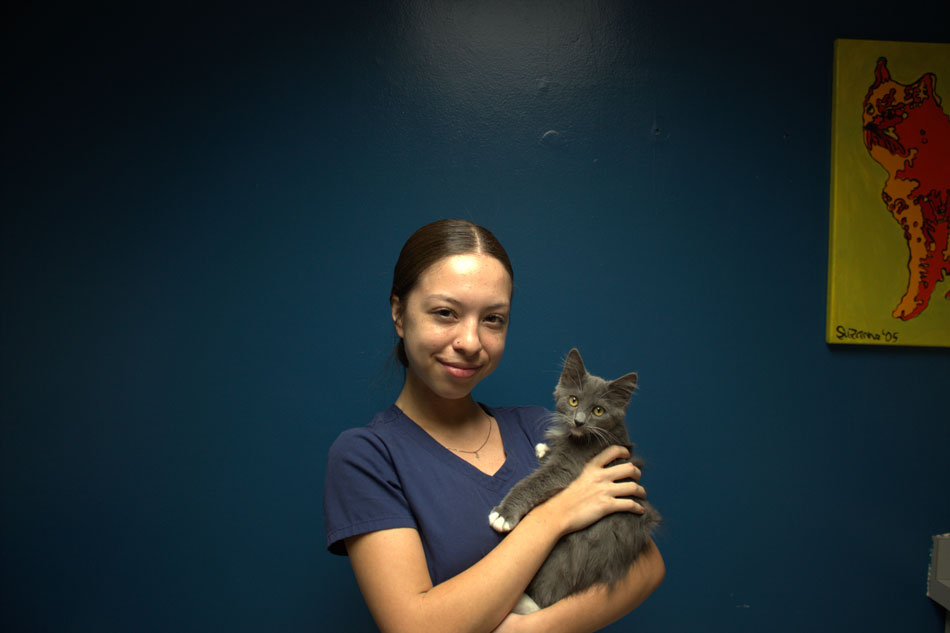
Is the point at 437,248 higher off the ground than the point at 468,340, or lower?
higher

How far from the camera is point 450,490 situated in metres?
1.26

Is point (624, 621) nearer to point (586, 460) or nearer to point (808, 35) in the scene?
point (586, 460)

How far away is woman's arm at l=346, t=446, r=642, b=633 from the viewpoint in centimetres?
105

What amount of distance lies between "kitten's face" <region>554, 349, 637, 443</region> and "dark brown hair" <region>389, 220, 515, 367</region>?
30 centimetres

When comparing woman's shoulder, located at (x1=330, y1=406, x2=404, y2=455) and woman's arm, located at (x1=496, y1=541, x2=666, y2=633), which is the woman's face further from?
woman's arm, located at (x1=496, y1=541, x2=666, y2=633)

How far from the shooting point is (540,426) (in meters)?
1.53

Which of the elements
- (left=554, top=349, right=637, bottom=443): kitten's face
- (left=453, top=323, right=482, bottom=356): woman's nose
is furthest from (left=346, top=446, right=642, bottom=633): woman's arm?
(left=453, top=323, right=482, bottom=356): woman's nose

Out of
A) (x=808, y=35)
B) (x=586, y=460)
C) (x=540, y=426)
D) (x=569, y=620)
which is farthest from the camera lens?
(x=808, y=35)

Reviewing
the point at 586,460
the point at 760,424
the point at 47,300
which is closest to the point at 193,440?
the point at 47,300

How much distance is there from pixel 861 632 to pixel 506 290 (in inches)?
73.1

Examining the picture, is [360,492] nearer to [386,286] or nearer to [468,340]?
[468,340]

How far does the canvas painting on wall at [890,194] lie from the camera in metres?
1.93

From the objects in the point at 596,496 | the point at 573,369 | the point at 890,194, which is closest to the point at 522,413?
the point at 573,369

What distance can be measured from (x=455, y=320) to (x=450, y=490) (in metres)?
0.39
